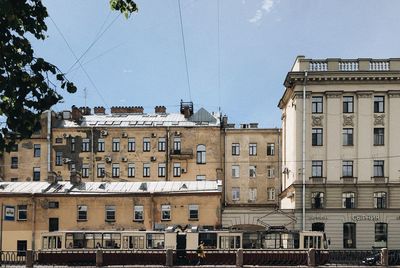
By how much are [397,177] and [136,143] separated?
2904 cm

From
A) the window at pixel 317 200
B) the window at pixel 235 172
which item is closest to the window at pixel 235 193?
the window at pixel 235 172

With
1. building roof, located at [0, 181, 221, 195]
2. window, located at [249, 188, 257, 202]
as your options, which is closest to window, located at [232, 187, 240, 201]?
window, located at [249, 188, 257, 202]

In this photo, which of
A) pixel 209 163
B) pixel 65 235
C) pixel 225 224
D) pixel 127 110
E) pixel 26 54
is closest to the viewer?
pixel 26 54

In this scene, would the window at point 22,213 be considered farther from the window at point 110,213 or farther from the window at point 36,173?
the window at point 36,173

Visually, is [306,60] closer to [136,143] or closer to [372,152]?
[372,152]

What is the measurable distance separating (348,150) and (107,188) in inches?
825

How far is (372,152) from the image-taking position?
52562 millimetres

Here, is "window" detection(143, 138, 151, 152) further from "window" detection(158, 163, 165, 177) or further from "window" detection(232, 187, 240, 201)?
"window" detection(232, 187, 240, 201)

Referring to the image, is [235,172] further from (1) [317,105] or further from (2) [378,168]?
(2) [378,168]

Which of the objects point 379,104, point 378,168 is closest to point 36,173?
point 378,168

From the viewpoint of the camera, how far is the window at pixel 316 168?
53125 mm

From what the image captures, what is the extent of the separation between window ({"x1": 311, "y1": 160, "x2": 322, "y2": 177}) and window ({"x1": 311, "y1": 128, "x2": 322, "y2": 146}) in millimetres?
1557

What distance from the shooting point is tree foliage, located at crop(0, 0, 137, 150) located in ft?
32.3

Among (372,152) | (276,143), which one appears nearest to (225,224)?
(372,152)
